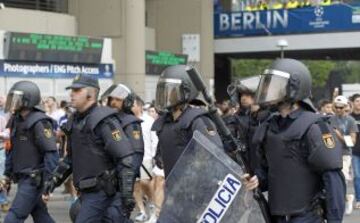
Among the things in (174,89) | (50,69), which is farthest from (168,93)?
(50,69)

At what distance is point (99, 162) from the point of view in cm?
711

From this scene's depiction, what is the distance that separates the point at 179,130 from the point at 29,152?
6.71 feet

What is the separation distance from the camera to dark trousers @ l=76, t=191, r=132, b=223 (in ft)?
23.0

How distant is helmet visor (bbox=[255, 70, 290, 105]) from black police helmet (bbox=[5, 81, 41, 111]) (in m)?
3.50

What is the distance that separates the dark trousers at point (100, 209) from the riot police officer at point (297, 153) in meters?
1.85

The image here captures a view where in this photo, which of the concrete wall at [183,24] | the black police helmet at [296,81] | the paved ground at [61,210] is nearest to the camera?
the black police helmet at [296,81]

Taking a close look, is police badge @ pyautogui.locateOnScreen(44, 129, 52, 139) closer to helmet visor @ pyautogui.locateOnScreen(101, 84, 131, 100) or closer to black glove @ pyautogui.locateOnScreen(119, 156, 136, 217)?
black glove @ pyautogui.locateOnScreen(119, 156, 136, 217)

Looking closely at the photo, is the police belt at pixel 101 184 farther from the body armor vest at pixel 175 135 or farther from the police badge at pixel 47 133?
the police badge at pixel 47 133

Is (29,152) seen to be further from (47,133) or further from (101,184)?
(101,184)

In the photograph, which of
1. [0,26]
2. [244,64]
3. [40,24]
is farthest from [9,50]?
[244,64]

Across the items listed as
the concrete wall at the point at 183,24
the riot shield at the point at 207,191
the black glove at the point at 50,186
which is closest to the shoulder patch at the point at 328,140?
the riot shield at the point at 207,191

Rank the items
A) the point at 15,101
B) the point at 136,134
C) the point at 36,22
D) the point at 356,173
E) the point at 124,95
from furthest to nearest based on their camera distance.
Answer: the point at 36,22 < the point at 356,173 < the point at 124,95 < the point at 136,134 < the point at 15,101

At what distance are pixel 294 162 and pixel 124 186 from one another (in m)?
1.96

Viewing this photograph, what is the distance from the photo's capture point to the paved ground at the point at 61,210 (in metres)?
Answer: 11.9
